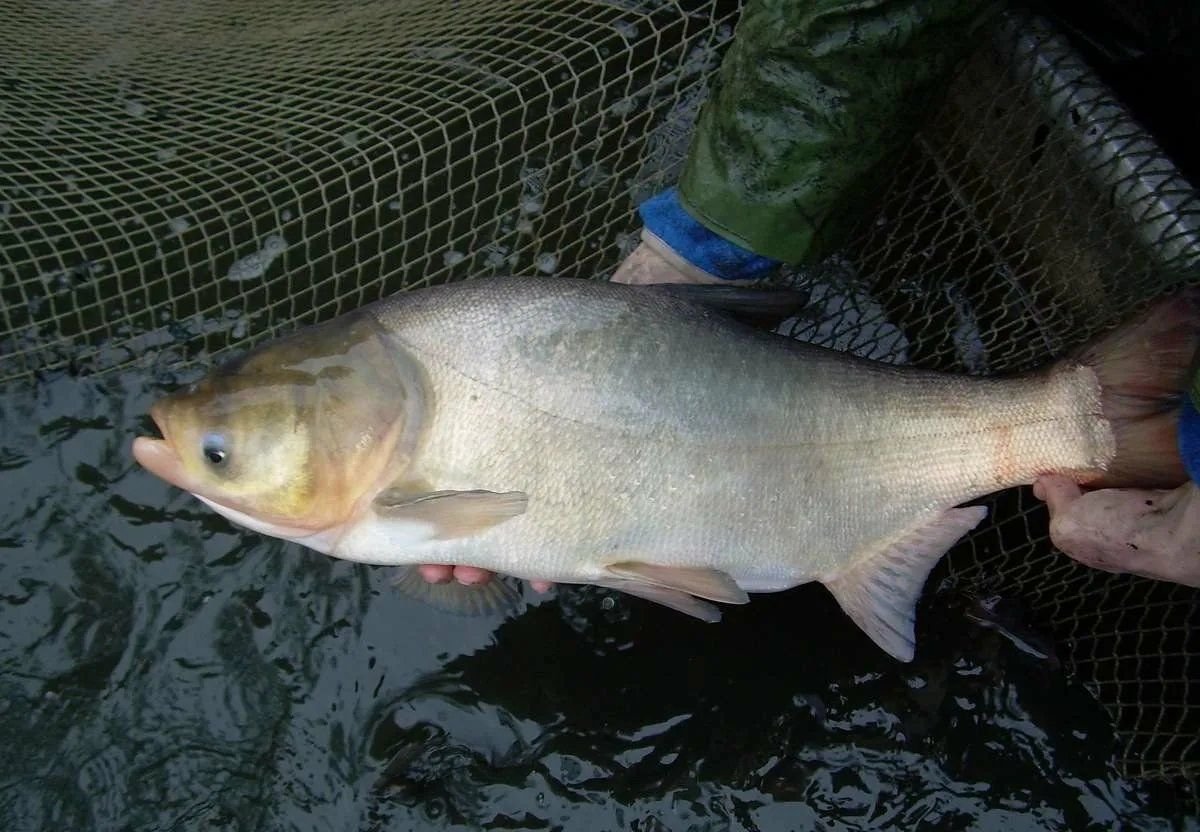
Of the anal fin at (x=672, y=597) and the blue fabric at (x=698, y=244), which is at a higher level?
the blue fabric at (x=698, y=244)

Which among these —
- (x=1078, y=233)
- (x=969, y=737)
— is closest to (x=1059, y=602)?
(x=969, y=737)

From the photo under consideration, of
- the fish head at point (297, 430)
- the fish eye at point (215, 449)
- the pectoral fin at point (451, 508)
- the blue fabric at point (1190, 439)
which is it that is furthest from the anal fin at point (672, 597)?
the blue fabric at point (1190, 439)

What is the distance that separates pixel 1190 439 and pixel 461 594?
2.06 metres

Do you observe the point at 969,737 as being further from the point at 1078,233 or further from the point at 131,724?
the point at 131,724

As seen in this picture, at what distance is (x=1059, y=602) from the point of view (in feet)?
9.89

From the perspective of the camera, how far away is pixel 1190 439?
6.67 ft

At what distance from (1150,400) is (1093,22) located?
200cm

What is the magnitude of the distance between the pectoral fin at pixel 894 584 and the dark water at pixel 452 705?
56 cm

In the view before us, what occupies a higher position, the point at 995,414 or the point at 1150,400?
the point at 1150,400

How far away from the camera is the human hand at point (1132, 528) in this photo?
6.99ft

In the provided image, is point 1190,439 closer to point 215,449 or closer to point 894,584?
point 894,584

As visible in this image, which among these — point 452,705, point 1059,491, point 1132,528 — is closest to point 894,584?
point 1059,491

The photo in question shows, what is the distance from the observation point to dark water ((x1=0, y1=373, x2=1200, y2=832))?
2742 mm

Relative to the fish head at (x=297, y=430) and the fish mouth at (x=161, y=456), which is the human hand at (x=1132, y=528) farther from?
the fish mouth at (x=161, y=456)
